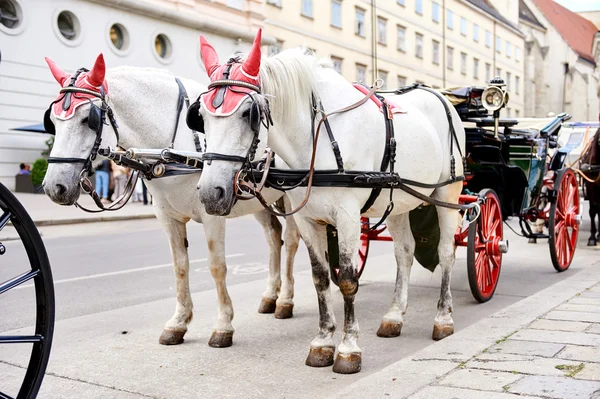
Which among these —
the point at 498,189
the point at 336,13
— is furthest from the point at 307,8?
the point at 498,189

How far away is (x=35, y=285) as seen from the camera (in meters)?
2.82

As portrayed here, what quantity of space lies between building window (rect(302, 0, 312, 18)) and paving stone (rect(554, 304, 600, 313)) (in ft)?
101

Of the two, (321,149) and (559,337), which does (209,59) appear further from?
(559,337)

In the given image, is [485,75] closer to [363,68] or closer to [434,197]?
[363,68]

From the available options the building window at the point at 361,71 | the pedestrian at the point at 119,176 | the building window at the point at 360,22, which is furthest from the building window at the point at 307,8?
the pedestrian at the point at 119,176

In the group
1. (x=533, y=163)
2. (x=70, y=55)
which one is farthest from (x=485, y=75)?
(x=533, y=163)

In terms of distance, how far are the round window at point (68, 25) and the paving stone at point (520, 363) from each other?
853 inches

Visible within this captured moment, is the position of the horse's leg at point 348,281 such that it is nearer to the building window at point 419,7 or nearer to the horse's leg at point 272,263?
the horse's leg at point 272,263

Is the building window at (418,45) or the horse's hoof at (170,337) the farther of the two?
the building window at (418,45)

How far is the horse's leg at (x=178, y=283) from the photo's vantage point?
5.08m

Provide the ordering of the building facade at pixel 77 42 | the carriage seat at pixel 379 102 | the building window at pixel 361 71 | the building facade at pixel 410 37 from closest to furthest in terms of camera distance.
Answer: the carriage seat at pixel 379 102 < the building facade at pixel 77 42 < the building facade at pixel 410 37 < the building window at pixel 361 71

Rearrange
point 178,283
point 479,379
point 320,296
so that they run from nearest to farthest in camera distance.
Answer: point 479,379 < point 320,296 < point 178,283

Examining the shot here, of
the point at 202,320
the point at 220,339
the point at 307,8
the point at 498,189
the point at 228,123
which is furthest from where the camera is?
the point at 307,8

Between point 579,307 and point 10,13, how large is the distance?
66.8 feet
